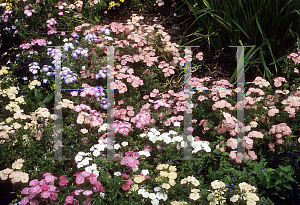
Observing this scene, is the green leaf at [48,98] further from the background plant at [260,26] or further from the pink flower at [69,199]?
the background plant at [260,26]

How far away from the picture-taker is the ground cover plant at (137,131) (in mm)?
2074

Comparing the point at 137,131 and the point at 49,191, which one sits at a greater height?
the point at 49,191

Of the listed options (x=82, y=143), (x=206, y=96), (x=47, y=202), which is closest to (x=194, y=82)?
(x=206, y=96)

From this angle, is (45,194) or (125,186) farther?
(125,186)

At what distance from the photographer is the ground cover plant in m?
2.07

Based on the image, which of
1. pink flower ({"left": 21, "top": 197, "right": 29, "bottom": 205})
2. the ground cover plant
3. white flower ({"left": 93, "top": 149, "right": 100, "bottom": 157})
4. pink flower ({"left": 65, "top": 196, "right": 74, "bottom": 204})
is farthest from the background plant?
pink flower ({"left": 21, "top": 197, "right": 29, "bottom": 205})

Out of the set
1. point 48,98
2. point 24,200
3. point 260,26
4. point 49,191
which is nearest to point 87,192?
point 49,191

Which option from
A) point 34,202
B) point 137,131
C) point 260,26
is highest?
point 260,26

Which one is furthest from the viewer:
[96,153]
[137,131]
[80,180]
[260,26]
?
[260,26]

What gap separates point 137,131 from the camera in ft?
9.24

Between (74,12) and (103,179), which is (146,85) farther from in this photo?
(74,12)

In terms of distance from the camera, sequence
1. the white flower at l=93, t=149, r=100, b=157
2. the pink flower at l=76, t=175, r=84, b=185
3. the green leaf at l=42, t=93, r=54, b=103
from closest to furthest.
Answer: the pink flower at l=76, t=175, r=84, b=185
the white flower at l=93, t=149, r=100, b=157
the green leaf at l=42, t=93, r=54, b=103

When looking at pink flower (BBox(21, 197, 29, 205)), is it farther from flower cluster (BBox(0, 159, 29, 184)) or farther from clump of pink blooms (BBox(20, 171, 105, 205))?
flower cluster (BBox(0, 159, 29, 184))

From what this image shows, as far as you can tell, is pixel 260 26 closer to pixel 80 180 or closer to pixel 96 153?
pixel 96 153
